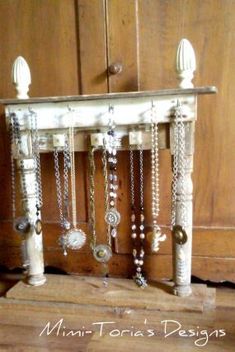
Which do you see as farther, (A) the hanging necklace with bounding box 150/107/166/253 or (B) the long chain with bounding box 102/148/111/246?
(B) the long chain with bounding box 102/148/111/246

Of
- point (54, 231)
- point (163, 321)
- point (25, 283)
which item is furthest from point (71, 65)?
point (163, 321)

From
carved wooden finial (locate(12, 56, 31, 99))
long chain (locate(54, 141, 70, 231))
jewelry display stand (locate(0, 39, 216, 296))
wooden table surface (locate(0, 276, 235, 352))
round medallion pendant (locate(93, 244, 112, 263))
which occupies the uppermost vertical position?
carved wooden finial (locate(12, 56, 31, 99))

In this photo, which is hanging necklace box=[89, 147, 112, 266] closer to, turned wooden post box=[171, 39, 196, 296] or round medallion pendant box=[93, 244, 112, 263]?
round medallion pendant box=[93, 244, 112, 263]

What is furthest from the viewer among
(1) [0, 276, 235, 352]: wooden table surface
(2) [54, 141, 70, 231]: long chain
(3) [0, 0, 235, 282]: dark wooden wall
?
(2) [54, 141, 70, 231]: long chain

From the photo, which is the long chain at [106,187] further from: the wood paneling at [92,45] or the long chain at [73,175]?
the wood paneling at [92,45]

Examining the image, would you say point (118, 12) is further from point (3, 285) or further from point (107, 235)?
point (3, 285)

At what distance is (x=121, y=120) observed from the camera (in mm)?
1188

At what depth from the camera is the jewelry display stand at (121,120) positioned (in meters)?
1.14

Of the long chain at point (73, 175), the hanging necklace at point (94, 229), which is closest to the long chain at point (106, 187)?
the hanging necklace at point (94, 229)

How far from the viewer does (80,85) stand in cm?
136

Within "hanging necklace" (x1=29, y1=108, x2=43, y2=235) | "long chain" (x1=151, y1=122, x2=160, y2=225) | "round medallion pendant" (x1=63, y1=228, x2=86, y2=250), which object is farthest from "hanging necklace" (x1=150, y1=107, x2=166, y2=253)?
"hanging necklace" (x1=29, y1=108, x2=43, y2=235)

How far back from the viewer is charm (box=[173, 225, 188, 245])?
1.17m

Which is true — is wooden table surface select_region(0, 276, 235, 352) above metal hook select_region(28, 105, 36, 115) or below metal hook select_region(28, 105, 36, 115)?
below

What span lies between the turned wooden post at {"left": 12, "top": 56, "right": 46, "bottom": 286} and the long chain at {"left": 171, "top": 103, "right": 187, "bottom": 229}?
0.46 meters
